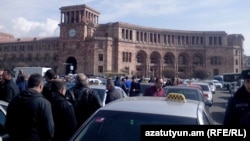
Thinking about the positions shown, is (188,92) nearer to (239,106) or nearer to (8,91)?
(8,91)

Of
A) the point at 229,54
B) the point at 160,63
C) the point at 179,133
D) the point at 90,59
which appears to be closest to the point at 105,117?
the point at 179,133

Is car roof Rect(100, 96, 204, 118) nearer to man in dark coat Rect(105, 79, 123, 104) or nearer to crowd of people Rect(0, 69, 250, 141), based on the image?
crowd of people Rect(0, 69, 250, 141)

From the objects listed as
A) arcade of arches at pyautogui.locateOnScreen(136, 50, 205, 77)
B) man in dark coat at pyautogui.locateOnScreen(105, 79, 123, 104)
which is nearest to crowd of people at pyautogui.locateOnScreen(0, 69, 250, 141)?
man in dark coat at pyautogui.locateOnScreen(105, 79, 123, 104)

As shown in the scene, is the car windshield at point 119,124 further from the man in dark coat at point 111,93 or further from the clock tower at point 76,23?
the clock tower at point 76,23

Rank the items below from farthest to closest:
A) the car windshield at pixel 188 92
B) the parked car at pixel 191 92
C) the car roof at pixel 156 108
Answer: the car windshield at pixel 188 92, the parked car at pixel 191 92, the car roof at pixel 156 108

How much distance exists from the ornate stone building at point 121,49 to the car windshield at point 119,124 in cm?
6555

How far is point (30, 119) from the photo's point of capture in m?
3.95

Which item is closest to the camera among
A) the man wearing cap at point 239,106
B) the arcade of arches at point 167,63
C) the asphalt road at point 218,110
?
the man wearing cap at point 239,106

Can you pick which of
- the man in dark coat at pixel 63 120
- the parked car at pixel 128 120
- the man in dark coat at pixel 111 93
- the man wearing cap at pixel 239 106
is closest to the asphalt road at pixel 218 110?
the man in dark coat at pixel 111 93

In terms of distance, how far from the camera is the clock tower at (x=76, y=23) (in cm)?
7094

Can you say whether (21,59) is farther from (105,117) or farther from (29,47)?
(105,117)

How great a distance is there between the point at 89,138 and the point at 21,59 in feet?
303

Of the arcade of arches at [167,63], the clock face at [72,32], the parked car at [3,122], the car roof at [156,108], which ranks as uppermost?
the clock face at [72,32]

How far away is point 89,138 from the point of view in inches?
133
